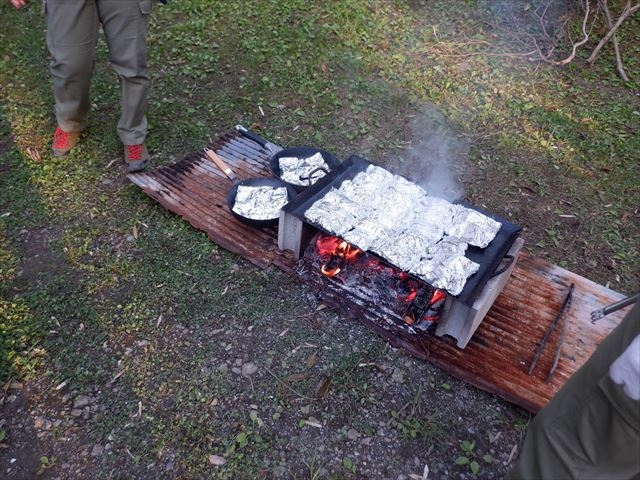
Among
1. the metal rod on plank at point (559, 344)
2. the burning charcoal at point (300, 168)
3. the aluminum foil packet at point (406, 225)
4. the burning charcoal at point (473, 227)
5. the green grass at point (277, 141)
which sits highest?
the burning charcoal at point (473, 227)

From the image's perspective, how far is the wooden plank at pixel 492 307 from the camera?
3066 mm

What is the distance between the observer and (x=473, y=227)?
3.36 m

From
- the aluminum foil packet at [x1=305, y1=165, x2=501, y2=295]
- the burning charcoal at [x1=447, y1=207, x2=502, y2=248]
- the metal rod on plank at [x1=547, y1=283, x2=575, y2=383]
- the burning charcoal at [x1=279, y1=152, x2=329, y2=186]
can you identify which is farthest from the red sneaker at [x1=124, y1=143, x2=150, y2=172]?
the metal rod on plank at [x1=547, y1=283, x2=575, y2=383]

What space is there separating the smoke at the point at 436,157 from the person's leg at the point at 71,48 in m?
2.88

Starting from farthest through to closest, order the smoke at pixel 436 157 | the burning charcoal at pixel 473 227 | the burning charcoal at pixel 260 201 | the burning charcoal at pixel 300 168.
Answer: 1. the smoke at pixel 436 157
2. the burning charcoal at pixel 300 168
3. the burning charcoal at pixel 260 201
4. the burning charcoal at pixel 473 227

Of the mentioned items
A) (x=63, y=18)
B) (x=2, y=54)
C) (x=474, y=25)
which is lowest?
(x=2, y=54)

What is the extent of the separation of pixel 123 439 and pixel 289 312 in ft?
4.14

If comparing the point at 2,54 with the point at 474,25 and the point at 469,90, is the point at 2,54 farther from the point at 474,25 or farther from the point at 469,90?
the point at 474,25

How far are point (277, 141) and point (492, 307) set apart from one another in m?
2.64

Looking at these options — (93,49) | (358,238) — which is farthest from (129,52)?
(358,238)

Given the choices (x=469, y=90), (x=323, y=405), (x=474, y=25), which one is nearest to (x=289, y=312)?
(x=323, y=405)

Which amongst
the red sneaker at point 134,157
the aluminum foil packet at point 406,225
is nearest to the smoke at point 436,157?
the aluminum foil packet at point 406,225

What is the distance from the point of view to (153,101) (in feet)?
16.9

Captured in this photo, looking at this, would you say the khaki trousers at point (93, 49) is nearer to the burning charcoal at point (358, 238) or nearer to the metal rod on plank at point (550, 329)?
the burning charcoal at point (358, 238)
